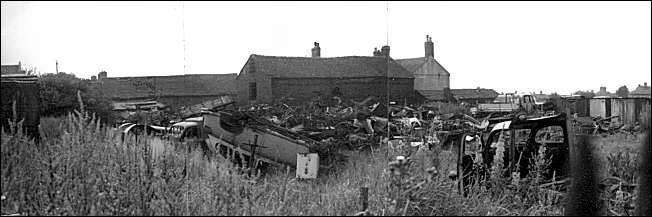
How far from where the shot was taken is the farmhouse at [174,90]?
18.2 m

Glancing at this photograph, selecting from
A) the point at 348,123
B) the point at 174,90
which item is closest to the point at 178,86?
the point at 174,90

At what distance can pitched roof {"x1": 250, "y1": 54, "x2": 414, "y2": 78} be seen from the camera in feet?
56.4

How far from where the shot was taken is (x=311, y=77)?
19.5m

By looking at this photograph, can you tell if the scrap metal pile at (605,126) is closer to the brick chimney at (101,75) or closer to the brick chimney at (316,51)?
the brick chimney at (316,51)

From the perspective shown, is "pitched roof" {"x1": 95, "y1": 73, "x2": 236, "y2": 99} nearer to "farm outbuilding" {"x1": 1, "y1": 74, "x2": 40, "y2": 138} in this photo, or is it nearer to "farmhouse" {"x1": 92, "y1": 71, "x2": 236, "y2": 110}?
"farmhouse" {"x1": 92, "y1": 71, "x2": 236, "y2": 110}

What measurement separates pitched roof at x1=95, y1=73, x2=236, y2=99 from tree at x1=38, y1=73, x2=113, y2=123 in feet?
19.5

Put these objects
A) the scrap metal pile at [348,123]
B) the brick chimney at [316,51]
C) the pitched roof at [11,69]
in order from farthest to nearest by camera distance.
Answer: the scrap metal pile at [348,123] → the brick chimney at [316,51] → the pitched roof at [11,69]

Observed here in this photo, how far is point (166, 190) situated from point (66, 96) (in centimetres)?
448

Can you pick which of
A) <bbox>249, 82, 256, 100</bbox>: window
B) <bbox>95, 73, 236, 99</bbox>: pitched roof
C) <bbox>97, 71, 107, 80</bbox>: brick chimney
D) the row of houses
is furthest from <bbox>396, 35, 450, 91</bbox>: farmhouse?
<bbox>97, 71, 107, 80</bbox>: brick chimney

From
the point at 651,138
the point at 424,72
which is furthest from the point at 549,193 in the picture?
the point at 424,72

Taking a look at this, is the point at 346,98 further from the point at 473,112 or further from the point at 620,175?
the point at 620,175

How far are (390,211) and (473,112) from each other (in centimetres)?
2551

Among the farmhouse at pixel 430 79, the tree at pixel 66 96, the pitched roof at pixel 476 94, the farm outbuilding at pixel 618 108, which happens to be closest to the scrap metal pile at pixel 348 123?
the tree at pixel 66 96

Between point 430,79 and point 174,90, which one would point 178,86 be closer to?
point 174,90
